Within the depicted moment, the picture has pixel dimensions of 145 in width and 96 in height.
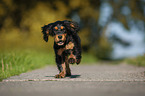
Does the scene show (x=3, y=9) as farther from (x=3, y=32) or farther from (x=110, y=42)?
(x=110, y=42)

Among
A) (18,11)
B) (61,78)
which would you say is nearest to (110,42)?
(18,11)

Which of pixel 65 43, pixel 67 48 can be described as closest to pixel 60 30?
pixel 65 43

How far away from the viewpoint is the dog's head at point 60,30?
6.20 m

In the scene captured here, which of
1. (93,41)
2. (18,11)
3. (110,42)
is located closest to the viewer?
(18,11)

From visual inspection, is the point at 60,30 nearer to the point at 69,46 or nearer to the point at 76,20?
the point at 69,46

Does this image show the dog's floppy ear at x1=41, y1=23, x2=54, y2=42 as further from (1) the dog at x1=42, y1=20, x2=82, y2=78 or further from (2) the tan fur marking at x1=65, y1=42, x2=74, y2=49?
(2) the tan fur marking at x1=65, y1=42, x2=74, y2=49

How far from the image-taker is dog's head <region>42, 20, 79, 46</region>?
20.3ft

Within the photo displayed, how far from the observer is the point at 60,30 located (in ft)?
20.7

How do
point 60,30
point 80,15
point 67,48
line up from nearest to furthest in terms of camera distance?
point 60,30 < point 67,48 < point 80,15

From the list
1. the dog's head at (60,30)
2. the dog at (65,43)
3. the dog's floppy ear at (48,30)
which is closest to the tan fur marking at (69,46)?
the dog at (65,43)

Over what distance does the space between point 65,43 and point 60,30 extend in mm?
369

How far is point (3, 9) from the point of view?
21.1 meters

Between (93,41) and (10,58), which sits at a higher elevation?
(93,41)

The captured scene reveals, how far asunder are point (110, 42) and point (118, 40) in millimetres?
1396
